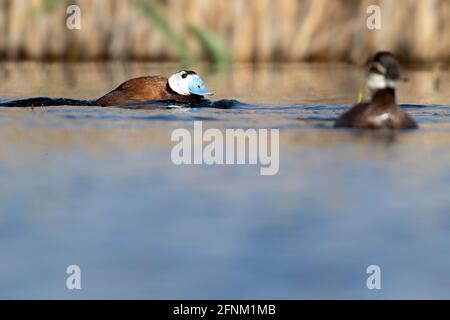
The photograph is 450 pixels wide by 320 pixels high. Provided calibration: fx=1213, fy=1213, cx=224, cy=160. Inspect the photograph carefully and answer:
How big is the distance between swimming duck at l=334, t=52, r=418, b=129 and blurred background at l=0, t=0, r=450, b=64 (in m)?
6.58

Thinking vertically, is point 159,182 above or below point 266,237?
above

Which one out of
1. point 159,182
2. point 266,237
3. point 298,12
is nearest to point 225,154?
point 159,182

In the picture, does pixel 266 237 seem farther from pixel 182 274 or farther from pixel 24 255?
pixel 24 255

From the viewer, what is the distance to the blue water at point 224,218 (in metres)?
4.49

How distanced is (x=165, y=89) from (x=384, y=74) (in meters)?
3.02

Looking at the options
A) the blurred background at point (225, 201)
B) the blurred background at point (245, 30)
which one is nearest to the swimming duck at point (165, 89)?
the blurred background at point (225, 201)

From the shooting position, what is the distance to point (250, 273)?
4543mm

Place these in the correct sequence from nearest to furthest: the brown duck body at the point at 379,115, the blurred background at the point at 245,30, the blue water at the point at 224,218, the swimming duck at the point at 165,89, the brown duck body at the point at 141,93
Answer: the blue water at the point at 224,218
the brown duck body at the point at 379,115
the brown duck body at the point at 141,93
the swimming duck at the point at 165,89
the blurred background at the point at 245,30

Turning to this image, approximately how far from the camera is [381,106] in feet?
27.9

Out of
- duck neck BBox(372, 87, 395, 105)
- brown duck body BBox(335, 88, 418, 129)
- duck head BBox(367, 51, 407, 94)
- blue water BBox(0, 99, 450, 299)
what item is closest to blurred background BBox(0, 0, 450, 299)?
blue water BBox(0, 99, 450, 299)

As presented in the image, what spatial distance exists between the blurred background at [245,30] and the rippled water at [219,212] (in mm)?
5787

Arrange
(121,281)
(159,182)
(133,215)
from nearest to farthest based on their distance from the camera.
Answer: (121,281) < (133,215) < (159,182)

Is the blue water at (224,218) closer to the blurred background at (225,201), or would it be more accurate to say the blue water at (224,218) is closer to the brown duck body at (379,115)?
the blurred background at (225,201)
